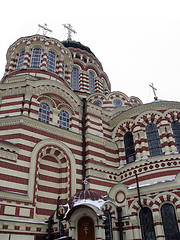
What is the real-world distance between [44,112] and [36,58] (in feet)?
22.6

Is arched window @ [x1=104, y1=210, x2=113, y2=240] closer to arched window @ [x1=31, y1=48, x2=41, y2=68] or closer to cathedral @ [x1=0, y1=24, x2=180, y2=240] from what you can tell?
cathedral @ [x1=0, y1=24, x2=180, y2=240]

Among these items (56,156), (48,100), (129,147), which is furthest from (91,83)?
(56,156)

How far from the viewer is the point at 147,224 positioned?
13.7 m

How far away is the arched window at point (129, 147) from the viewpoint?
18.2 metres

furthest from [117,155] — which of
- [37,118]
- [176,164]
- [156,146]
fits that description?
[37,118]

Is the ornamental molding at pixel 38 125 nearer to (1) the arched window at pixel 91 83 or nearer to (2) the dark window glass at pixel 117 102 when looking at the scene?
(2) the dark window glass at pixel 117 102

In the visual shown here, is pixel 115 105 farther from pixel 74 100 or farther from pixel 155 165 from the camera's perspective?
pixel 155 165

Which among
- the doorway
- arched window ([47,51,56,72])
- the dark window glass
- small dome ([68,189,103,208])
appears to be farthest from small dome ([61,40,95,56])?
the doorway

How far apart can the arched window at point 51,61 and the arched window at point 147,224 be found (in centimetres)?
1425

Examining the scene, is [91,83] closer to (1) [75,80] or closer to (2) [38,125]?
(1) [75,80]

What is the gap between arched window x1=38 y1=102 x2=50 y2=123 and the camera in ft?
56.3

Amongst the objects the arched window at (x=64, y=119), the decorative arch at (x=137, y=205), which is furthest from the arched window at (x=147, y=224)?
the arched window at (x=64, y=119)

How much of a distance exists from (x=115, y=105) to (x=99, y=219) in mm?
14518

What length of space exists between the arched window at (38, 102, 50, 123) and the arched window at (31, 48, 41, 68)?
5272 mm
